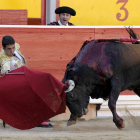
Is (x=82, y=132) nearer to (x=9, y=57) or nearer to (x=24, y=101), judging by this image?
(x=24, y=101)

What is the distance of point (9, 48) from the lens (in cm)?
586

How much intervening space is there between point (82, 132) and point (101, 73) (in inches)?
54.9

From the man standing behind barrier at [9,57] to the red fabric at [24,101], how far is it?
183 millimetres

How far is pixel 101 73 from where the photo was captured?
5301mm

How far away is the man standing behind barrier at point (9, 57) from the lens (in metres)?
5.77

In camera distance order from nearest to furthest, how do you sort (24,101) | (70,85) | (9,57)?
(70,85) < (24,101) < (9,57)

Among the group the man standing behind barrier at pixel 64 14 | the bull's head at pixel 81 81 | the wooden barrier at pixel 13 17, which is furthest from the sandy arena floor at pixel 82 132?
the wooden barrier at pixel 13 17

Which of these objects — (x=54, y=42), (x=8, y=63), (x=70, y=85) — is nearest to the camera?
(x=70, y=85)

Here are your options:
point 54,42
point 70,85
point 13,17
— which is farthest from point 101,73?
point 13,17

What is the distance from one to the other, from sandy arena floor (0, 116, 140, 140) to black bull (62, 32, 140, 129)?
778mm

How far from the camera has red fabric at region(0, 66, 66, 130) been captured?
5535 millimetres

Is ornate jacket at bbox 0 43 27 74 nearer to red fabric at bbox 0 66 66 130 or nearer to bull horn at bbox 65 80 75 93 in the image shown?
red fabric at bbox 0 66 66 130

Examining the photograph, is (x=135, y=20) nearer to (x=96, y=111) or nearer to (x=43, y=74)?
(x=96, y=111)

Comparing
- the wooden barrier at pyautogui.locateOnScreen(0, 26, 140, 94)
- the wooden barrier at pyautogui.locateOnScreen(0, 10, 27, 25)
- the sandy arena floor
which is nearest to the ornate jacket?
the sandy arena floor
